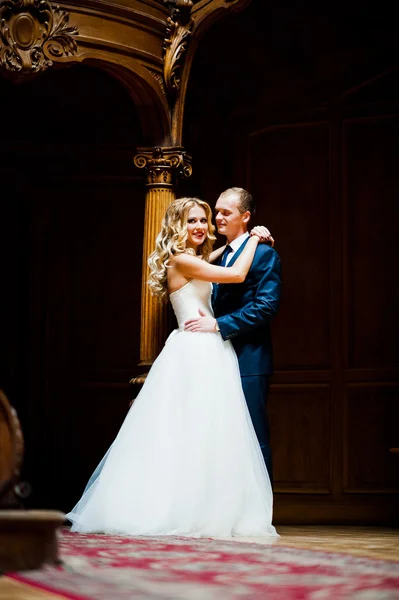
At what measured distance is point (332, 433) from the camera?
7000mm

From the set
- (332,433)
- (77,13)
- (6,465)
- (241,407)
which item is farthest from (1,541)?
(332,433)

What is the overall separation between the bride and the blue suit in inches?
4.0

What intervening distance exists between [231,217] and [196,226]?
0.28 metres

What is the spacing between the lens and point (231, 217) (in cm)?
568

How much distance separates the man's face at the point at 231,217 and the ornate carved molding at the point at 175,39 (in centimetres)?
94

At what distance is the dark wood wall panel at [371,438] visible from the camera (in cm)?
681

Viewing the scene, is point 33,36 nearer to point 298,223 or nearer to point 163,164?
point 163,164

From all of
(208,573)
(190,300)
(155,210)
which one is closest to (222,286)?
(190,300)

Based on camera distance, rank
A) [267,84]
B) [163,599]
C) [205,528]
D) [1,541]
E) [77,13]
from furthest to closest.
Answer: [267,84]
[77,13]
[205,528]
[1,541]
[163,599]

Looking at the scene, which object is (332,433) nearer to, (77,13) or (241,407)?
(241,407)

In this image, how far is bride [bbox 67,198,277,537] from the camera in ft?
16.1

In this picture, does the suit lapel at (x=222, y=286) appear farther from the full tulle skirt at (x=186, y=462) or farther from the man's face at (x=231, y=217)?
the full tulle skirt at (x=186, y=462)

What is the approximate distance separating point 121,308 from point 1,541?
4.80 metres

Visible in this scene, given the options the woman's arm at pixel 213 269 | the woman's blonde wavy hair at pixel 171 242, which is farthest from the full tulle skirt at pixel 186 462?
the woman's blonde wavy hair at pixel 171 242
